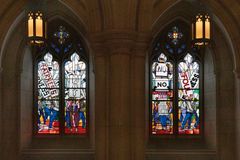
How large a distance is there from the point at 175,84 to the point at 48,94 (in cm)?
376

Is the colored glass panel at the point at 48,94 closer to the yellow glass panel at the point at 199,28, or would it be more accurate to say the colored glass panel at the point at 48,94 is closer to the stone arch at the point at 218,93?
the stone arch at the point at 218,93

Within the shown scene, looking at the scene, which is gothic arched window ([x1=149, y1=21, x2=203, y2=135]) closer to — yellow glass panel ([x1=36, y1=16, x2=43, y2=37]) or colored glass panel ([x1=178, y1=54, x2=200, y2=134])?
colored glass panel ([x1=178, y1=54, x2=200, y2=134])

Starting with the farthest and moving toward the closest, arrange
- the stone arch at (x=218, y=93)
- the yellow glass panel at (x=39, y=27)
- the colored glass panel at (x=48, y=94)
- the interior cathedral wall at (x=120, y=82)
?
the colored glass panel at (x=48, y=94) → the stone arch at (x=218, y=93) → the yellow glass panel at (x=39, y=27) → the interior cathedral wall at (x=120, y=82)

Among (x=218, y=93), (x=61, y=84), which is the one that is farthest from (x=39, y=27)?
(x=218, y=93)

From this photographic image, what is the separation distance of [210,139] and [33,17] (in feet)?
22.5

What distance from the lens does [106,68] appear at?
1074 cm

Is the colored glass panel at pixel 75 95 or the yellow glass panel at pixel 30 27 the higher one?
the yellow glass panel at pixel 30 27

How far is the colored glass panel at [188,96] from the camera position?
15844 mm

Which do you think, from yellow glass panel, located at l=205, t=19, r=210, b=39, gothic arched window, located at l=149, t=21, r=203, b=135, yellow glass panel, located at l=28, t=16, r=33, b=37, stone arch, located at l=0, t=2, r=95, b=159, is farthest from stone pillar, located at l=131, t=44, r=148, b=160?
gothic arched window, located at l=149, t=21, r=203, b=135

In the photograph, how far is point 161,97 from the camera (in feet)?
52.1

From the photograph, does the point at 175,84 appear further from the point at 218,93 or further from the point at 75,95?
the point at 75,95

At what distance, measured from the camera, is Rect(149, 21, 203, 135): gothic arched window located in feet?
52.0

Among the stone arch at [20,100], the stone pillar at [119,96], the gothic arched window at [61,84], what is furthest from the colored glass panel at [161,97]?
the stone pillar at [119,96]

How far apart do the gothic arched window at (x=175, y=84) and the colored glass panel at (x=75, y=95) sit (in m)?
2.01
